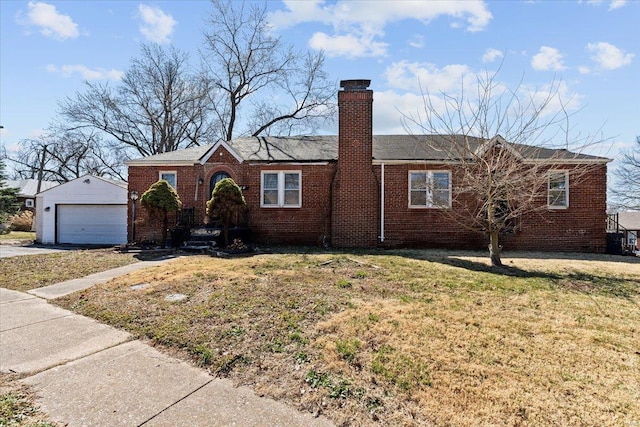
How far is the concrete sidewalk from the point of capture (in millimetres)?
2977

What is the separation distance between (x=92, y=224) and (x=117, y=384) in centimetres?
1756

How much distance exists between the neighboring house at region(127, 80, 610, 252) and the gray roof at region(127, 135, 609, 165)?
81mm

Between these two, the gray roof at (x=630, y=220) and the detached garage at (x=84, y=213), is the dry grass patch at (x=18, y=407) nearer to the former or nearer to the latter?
the detached garage at (x=84, y=213)

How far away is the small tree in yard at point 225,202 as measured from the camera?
12.3 m

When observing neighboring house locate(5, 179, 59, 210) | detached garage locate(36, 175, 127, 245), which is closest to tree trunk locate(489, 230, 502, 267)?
detached garage locate(36, 175, 127, 245)

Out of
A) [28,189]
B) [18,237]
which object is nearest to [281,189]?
[18,237]

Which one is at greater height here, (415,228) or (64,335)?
(415,228)

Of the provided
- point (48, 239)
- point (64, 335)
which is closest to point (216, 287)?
point (64, 335)

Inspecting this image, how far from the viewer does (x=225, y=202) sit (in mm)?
12305

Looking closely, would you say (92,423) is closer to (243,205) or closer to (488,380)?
(488,380)

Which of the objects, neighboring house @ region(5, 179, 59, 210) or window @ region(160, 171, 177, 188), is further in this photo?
neighboring house @ region(5, 179, 59, 210)

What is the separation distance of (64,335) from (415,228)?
1132 cm

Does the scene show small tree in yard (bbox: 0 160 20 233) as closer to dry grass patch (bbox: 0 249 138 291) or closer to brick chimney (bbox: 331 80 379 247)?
dry grass patch (bbox: 0 249 138 291)

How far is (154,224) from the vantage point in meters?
15.1
